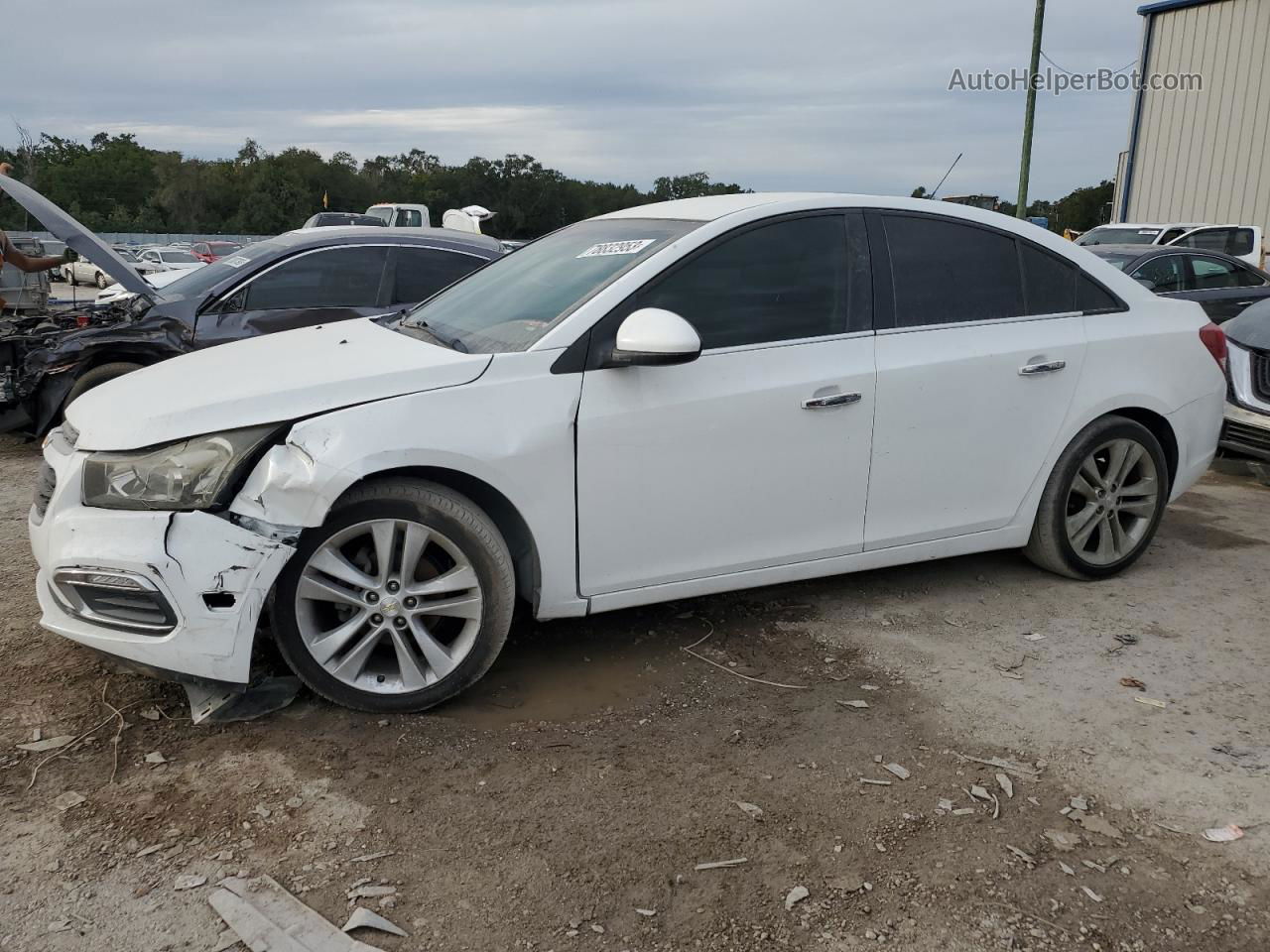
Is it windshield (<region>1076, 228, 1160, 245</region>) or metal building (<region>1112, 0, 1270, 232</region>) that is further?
metal building (<region>1112, 0, 1270, 232</region>)

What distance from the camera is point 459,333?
4.05 metres

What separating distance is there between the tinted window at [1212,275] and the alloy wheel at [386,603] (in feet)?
33.1

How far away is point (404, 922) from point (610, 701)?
129 centimetres

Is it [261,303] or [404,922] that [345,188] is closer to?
[261,303]

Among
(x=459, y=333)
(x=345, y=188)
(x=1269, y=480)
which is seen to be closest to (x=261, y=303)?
(x=459, y=333)

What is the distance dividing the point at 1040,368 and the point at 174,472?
3.29 m

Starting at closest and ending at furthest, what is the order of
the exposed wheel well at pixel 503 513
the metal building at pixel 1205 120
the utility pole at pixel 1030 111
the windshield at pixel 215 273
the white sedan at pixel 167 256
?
the exposed wheel well at pixel 503 513
the windshield at pixel 215 273
the utility pole at pixel 1030 111
the metal building at pixel 1205 120
the white sedan at pixel 167 256

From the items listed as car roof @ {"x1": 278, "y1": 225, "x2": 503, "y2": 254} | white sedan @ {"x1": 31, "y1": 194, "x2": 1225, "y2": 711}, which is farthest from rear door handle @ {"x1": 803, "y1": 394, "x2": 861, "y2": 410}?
car roof @ {"x1": 278, "y1": 225, "x2": 503, "y2": 254}

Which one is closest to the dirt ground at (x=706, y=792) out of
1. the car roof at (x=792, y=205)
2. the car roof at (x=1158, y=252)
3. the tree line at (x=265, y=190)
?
the car roof at (x=792, y=205)

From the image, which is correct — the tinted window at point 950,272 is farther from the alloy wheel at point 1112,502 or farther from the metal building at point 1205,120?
the metal building at point 1205,120

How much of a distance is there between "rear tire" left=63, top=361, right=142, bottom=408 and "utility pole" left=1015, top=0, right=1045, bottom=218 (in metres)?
18.9

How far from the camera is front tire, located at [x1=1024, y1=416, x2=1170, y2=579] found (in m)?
4.66

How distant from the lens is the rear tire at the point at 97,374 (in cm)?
707

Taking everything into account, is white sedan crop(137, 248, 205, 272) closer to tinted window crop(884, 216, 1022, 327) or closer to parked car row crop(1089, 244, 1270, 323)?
parked car row crop(1089, 244, 1270, 323)
